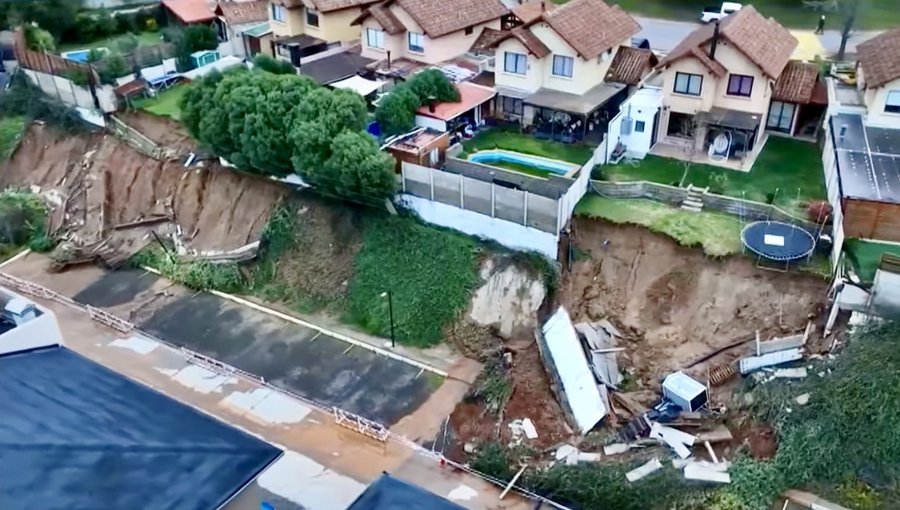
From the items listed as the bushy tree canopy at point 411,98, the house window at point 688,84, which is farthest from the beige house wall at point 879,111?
the bushy tree canopy at point 411,98

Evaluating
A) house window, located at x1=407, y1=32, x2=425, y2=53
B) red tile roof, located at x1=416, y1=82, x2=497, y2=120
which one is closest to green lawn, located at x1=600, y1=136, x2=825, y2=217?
red tile roof, located at x1=416, y1=82, x2=497, y2=120

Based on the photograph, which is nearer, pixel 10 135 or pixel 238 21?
pixel 10 135

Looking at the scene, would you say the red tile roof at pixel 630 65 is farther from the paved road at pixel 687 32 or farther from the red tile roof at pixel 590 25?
the paved road at pixel 687 32

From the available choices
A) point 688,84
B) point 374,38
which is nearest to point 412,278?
point 688,84

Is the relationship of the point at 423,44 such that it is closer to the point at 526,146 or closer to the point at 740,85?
the point at 526,146

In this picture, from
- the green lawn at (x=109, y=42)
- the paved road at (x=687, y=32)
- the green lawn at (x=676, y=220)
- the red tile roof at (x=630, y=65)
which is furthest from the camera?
the green lawn at (x=109, y=42)
